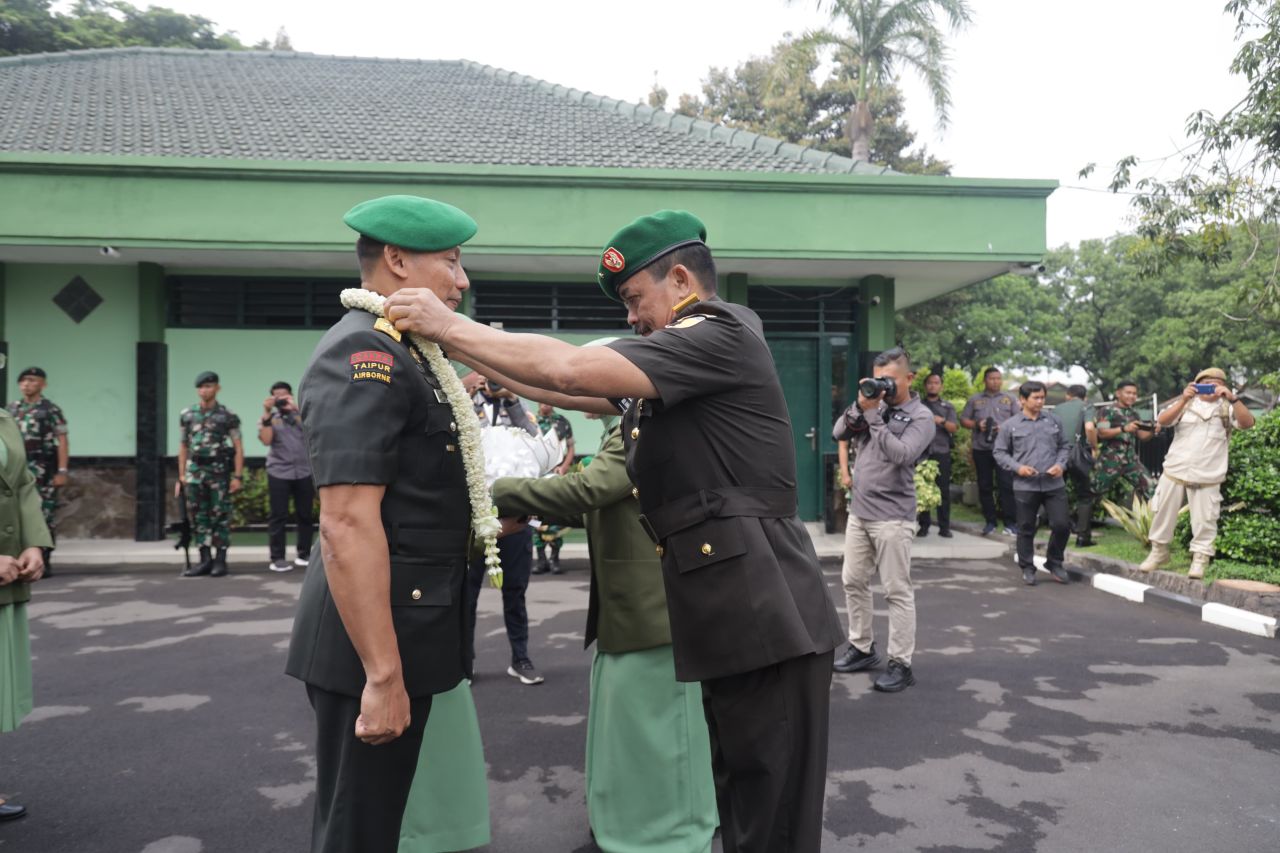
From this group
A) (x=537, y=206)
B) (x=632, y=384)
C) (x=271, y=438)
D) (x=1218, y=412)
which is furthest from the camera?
(x=537, y=206)

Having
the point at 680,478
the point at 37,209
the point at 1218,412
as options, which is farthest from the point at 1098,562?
the point at 37,209

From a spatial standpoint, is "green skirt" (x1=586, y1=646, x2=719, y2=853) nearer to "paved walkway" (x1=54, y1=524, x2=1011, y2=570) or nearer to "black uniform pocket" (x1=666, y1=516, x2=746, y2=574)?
"black uniform pocket" (x1=666, y1=516, x2=746, y2=574)

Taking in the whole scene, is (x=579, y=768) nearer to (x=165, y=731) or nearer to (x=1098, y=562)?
(x=165, y=731)

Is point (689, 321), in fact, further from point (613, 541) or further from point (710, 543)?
point (613, 541)

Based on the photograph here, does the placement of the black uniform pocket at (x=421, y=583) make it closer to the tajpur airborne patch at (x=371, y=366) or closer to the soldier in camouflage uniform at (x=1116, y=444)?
the tajpur airborne patch at (x=371, y=366)

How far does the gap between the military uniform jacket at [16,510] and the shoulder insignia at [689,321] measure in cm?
279

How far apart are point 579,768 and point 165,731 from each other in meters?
2.12

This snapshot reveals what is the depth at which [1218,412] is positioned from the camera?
7.64m

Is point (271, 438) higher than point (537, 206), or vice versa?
point (537, 206)

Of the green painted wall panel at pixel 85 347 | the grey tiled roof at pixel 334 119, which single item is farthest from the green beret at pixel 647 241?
the green painted wall panel at pixel 85 347

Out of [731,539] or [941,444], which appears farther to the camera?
[941,444]

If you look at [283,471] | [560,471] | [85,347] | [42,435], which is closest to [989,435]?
[560,471]

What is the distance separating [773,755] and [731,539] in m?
0.51

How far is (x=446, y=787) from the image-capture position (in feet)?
9.40
